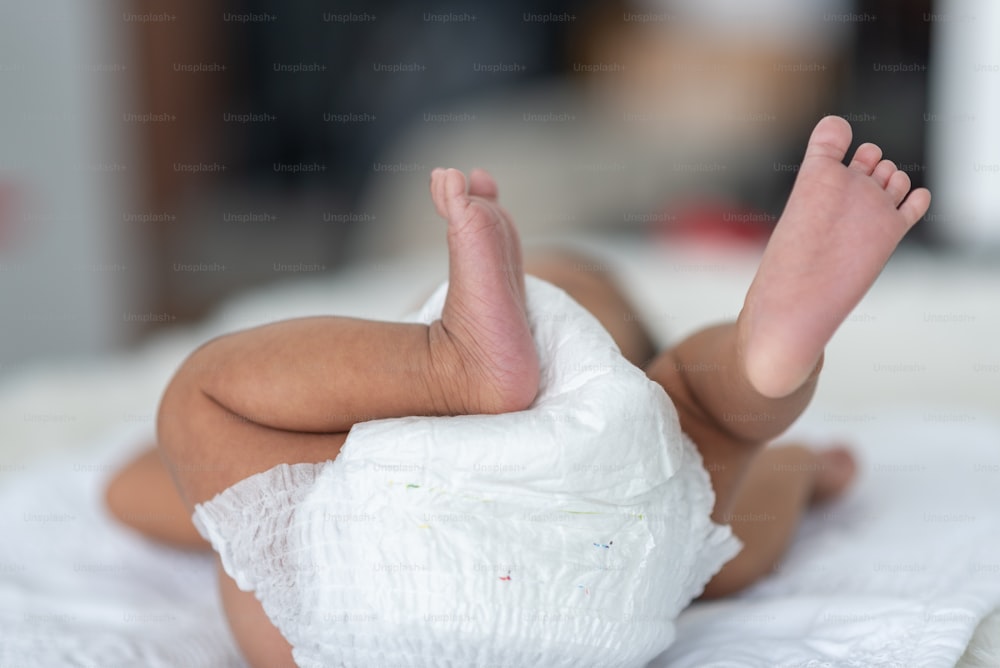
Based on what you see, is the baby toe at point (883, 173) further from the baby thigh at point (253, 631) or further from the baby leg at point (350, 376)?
the baby thigh at point (253, 631)

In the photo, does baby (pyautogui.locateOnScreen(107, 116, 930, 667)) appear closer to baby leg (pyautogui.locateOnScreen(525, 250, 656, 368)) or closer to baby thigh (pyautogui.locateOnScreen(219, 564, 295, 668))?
baby thigh (pyautogui.locateOnScreen(219, 564, 295, 668))

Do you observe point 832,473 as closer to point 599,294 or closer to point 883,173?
point 599,294

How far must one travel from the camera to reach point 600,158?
337 cm

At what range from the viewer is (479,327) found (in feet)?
2.23

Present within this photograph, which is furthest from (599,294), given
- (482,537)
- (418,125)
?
(418,125)

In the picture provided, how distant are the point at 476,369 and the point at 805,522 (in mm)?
562

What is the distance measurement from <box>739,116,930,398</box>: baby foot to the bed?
9.5 inches

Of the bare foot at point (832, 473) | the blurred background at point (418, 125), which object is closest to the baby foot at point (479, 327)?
the bare foot at point (832, 473)

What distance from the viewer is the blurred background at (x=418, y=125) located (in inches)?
115

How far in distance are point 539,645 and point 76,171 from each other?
2.70m

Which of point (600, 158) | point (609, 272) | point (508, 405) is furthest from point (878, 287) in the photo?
point (600, 158)

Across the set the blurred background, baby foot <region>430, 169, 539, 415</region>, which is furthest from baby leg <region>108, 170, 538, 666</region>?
the blurred background

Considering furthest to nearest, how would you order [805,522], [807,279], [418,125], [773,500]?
1. [418,125]
2. [805,522]
3. [773,500]
4. [807,279]

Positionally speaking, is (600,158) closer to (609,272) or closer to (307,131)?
(307,131)
